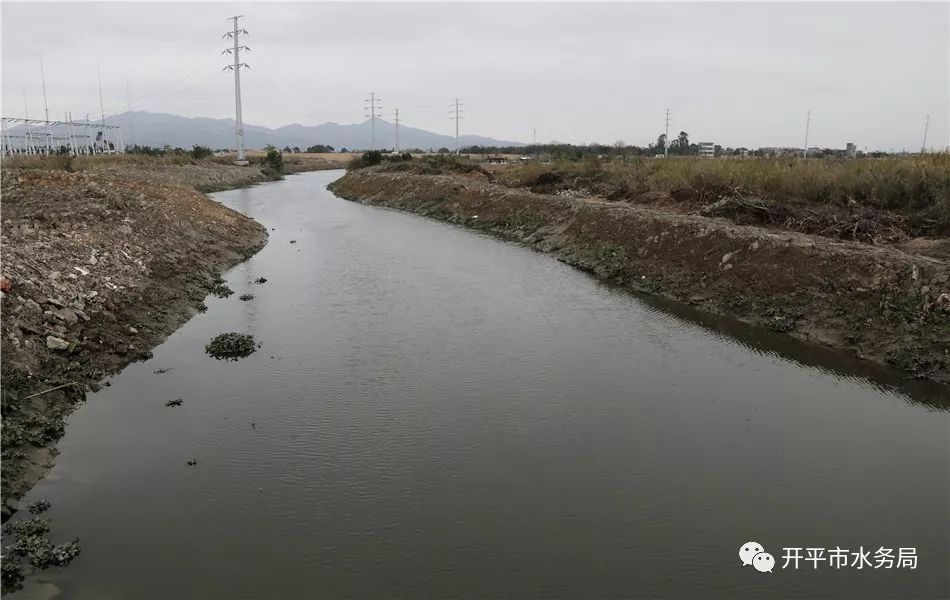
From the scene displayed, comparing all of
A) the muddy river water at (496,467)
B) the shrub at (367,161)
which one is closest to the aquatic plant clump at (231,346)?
the muddy river water at (496,467)

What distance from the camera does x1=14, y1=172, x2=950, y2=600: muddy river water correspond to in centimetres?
531

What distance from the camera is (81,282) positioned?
1126cm

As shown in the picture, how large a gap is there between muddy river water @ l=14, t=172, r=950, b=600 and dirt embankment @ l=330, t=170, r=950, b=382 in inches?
30.1

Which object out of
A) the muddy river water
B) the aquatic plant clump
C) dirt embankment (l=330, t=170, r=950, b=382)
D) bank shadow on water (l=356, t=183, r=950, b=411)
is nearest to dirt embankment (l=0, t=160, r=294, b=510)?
the muddy river water

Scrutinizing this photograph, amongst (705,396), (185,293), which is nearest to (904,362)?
(705,396)

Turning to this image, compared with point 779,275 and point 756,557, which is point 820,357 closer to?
point 779,275

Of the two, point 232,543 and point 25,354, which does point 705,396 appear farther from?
point 25,354

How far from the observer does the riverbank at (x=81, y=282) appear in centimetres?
769

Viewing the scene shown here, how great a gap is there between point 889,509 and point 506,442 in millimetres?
4127

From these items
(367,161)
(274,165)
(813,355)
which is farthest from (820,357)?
(274,165)

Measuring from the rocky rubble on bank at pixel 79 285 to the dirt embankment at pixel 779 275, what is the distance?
11.4 meters

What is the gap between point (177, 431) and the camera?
7863mm

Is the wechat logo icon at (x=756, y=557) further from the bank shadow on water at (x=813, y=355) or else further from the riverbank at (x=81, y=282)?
the riverbank at (x=81, y=282)

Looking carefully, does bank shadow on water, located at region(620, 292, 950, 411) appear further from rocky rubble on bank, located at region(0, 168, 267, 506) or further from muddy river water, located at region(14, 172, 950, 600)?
rocky rubble on bank, located at region(0, 168, 267, 506)
